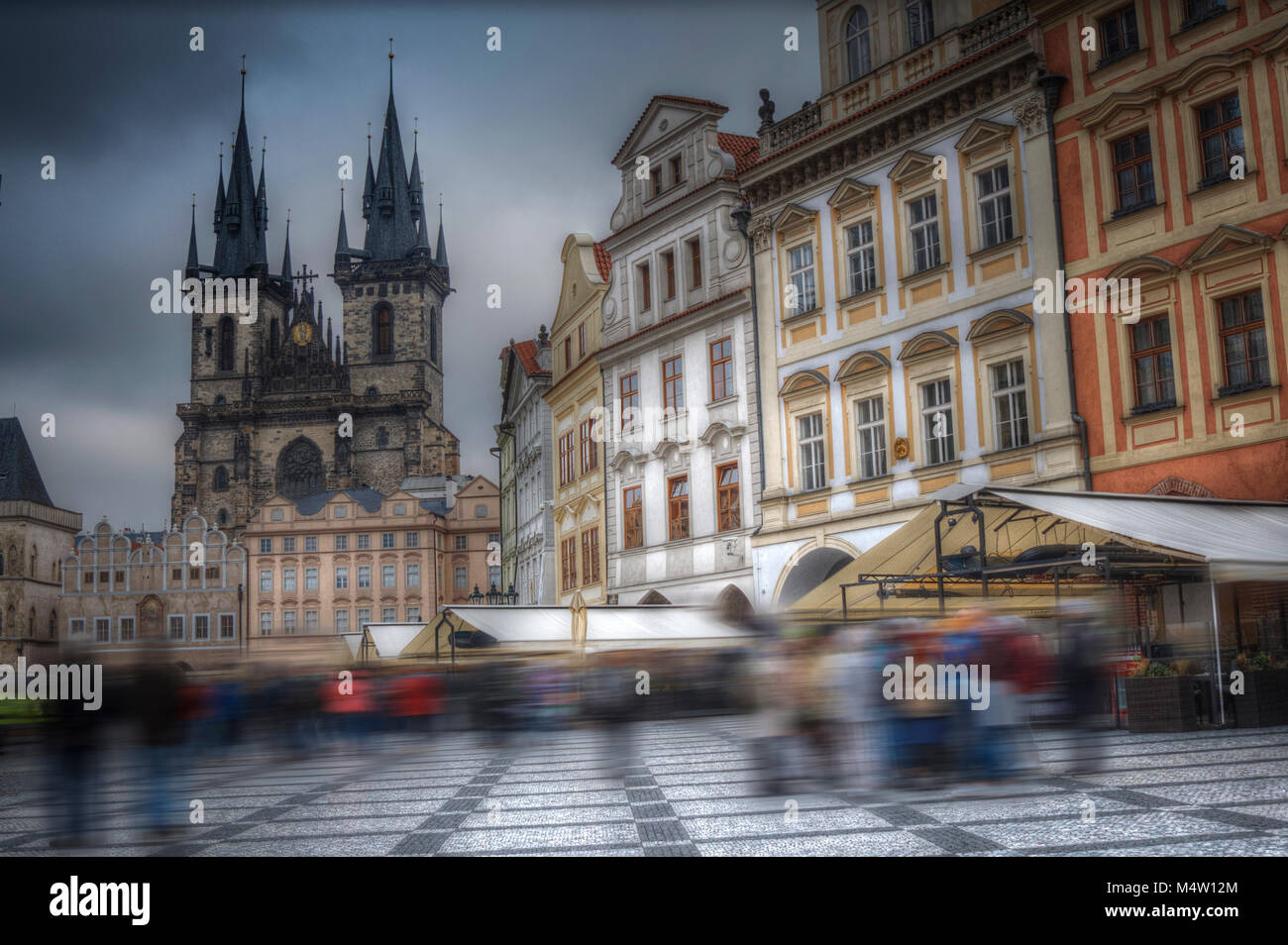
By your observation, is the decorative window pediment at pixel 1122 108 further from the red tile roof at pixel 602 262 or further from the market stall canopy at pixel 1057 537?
the red tile roof at pixel 602 262

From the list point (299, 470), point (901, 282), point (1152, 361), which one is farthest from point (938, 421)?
point (299, 470)

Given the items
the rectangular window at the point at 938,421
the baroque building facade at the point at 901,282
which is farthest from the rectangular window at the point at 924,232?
the rectangular window at the point at 938,421

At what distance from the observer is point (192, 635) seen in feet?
286

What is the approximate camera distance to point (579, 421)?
3650cm

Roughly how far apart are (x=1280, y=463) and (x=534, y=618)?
48.0 ft

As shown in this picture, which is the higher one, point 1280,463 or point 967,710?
point 1280,463

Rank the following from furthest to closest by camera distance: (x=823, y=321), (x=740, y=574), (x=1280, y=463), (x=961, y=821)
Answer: (x=740, y=574), (x=823, y=321), (x=1280, y=463), (x=961, y=821)

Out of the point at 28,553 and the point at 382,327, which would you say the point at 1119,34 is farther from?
the point at 382,327

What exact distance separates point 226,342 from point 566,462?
271ft

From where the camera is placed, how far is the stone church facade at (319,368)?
106 metres

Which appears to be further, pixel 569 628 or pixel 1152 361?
pixel 569 628

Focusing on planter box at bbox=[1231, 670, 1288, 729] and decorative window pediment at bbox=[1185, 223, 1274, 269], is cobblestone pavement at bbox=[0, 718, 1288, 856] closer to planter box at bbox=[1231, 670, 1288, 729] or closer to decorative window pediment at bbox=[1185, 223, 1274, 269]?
planter box at bbox=[1231, 670, 1288, 729]
